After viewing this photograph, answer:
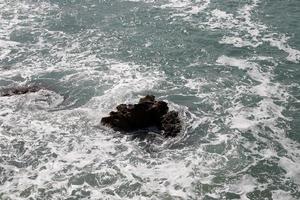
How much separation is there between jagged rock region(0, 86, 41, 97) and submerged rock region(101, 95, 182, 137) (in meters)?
6.02

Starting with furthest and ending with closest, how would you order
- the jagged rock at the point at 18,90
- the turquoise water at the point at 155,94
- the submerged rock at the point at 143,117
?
the jagged rock at the point at 18,90, the submerged rock at the point at 143,117, the turquoise water at the point at 155,94

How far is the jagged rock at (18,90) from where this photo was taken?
26.8 metres

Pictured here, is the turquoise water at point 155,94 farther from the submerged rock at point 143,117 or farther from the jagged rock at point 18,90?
the submerged rock at point 143,117

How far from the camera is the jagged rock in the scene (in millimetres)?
26844

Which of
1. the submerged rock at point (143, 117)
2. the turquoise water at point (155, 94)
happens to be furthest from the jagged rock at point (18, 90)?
the submerged rock at point (143, 117)

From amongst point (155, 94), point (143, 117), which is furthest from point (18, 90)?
point (143, 117)

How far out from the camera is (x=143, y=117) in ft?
76.2

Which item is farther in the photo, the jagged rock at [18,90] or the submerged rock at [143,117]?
the jagged rock at [18,90]

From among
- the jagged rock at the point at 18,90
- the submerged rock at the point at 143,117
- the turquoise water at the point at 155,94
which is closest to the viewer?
the turquoise water at the point at 155,94

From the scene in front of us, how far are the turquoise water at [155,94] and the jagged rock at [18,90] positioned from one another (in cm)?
56

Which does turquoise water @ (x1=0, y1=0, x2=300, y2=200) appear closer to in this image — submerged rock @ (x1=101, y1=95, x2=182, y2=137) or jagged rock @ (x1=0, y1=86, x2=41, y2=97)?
jagged rock @ (x1=0, y1=86, x2=41, y2=97)

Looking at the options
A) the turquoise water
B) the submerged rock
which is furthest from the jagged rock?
the submerged rock

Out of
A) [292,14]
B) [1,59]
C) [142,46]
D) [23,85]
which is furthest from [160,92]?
[292,14]

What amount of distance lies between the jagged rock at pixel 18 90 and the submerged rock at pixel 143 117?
602cm
